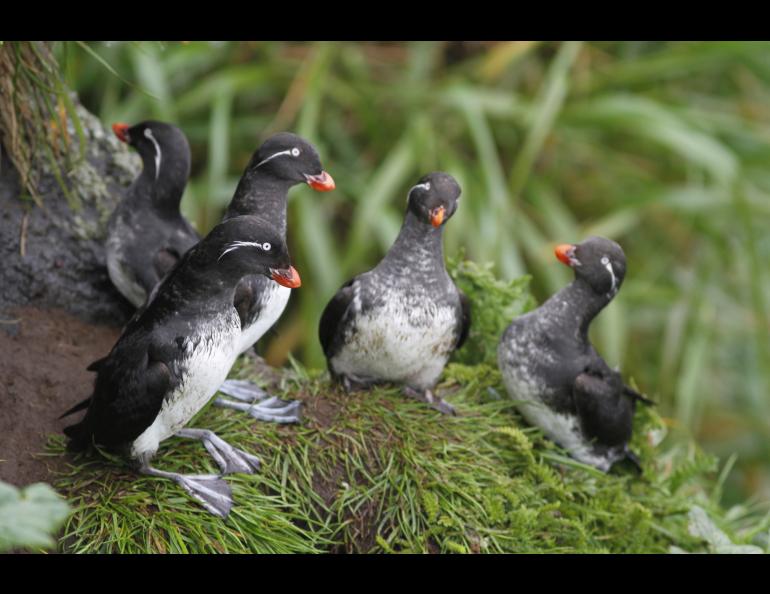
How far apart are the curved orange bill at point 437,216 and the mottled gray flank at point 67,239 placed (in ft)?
5.22

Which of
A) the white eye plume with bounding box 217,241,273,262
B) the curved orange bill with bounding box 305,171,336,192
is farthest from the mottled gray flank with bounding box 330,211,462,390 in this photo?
the white eye plume with bounding box 217,241,273,262

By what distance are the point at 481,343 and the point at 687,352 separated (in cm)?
276

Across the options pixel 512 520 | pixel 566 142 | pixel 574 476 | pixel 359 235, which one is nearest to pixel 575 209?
pixel 566 142

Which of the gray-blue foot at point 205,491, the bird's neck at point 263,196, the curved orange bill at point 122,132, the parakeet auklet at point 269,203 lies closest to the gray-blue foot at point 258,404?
the parakeet auklet at point 269,203

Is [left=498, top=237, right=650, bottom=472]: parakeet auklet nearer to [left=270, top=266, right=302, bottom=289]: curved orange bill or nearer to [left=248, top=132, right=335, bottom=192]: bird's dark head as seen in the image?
[left=248, top=132, right=335, bottom=192]: bird's dark head

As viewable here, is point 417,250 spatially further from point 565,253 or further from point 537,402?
point 537,402

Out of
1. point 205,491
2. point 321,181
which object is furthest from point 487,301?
point 205,491

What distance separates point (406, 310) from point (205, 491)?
3.57 ft

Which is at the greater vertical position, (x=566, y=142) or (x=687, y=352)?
(x=566, y=142)

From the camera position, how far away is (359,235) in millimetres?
6410

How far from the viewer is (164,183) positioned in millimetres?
4430

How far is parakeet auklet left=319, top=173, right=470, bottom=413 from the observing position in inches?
160

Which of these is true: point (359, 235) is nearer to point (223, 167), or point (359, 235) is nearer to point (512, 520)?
point (223, 167)

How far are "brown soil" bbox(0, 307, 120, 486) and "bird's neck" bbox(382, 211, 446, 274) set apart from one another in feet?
4.50
